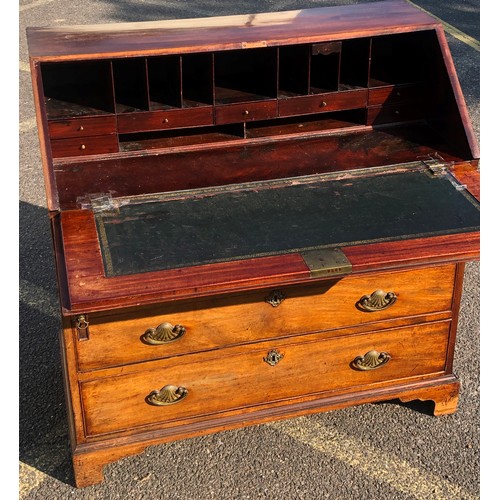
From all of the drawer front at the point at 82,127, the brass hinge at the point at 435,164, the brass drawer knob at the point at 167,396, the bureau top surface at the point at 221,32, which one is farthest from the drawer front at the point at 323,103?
the brass drawer knob at the point at 167,396

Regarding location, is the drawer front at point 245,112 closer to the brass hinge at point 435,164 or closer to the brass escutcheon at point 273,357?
the brass hinge at point 435,164

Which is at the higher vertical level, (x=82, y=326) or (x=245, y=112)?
(x=245, y=112)

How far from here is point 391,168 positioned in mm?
3230

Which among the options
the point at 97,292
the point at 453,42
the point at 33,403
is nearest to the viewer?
the point at 97,292

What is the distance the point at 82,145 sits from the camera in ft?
10.5

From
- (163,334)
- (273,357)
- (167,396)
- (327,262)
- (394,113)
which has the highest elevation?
(394,113)

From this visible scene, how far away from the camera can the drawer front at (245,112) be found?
3.29 meters

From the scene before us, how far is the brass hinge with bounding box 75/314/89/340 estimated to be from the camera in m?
2.68

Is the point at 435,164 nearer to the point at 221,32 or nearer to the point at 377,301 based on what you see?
the point at 377,301

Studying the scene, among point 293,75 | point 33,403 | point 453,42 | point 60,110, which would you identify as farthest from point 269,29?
point 453,42

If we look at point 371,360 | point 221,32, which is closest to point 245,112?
point 221,32

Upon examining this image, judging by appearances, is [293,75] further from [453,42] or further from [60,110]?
[453,42]

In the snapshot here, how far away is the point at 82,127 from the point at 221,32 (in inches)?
28.1

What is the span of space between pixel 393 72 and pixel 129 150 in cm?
127
